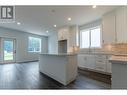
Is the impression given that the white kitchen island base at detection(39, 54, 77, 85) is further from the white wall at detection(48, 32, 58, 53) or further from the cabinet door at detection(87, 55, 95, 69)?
the white wall at detection(48, 32, 58, 53)

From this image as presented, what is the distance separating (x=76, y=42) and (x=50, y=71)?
3.52 m

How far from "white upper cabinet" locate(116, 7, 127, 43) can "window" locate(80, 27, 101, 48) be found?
1.89 meters

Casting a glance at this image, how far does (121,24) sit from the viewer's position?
15.6ft

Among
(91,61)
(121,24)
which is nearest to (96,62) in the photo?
(91,61)

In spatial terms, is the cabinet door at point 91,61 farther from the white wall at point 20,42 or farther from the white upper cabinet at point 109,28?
the white wall at point 20,42

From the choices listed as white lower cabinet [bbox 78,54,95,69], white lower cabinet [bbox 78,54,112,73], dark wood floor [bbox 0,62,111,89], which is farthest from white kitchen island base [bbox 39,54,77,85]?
white lower cabinet [bbox 78,54,95,69]

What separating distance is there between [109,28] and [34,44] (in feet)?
28.2

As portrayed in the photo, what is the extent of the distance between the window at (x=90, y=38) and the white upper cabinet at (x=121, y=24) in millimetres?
1889

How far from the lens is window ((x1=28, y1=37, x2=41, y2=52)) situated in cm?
1180

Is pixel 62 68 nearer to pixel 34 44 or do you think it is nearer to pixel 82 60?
pixel 82 60

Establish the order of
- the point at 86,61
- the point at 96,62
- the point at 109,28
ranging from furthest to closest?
the point at 86,61 → the point at 96,62 → the point at 109,28

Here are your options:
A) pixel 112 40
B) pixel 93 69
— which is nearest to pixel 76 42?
pixel 93 69

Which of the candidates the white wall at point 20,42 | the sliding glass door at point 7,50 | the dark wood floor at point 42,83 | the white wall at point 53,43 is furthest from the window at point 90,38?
the sliding glass door at point 7,50
